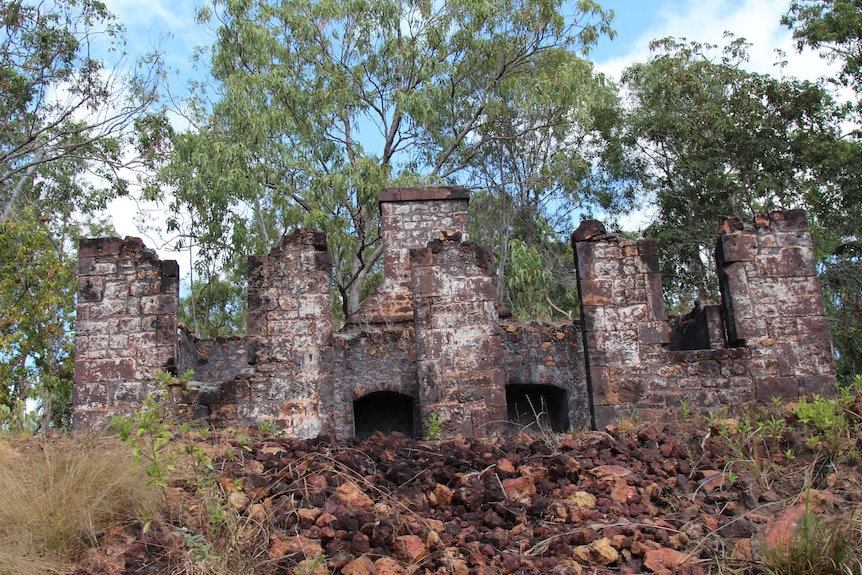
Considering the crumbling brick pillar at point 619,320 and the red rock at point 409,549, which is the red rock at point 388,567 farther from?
the crumbling brick pillar at point 619,320

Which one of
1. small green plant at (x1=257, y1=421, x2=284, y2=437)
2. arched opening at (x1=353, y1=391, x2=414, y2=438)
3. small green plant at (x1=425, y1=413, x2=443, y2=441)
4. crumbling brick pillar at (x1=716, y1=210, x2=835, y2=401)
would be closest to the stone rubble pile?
small green plant at (x1=257, y1=421, x2=284, y2=437)

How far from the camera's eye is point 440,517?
5.20 meters

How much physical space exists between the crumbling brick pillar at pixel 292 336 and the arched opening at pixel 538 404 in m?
4.99

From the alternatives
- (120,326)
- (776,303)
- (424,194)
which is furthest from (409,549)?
(424,194)

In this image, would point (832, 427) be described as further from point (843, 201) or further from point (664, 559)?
point (843, 201)

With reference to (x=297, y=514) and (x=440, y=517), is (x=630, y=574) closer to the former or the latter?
(x=440, y=517)

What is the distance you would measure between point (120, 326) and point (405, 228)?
4890 mm

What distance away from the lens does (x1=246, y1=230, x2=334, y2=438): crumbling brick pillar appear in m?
8.08

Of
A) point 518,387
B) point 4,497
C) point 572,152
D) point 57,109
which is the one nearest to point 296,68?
point 57,109

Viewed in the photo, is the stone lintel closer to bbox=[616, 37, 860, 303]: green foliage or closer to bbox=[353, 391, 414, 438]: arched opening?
bbox=[353, 391, 414, 438]: arched opening

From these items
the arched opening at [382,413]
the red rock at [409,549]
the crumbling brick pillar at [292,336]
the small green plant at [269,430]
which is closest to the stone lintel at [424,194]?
the arched opening at [382,413]

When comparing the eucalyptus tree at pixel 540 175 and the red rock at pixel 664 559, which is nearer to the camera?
the red rock at pixel 664 559

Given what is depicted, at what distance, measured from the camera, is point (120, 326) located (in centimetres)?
879

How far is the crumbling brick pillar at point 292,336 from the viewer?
8.08 m
